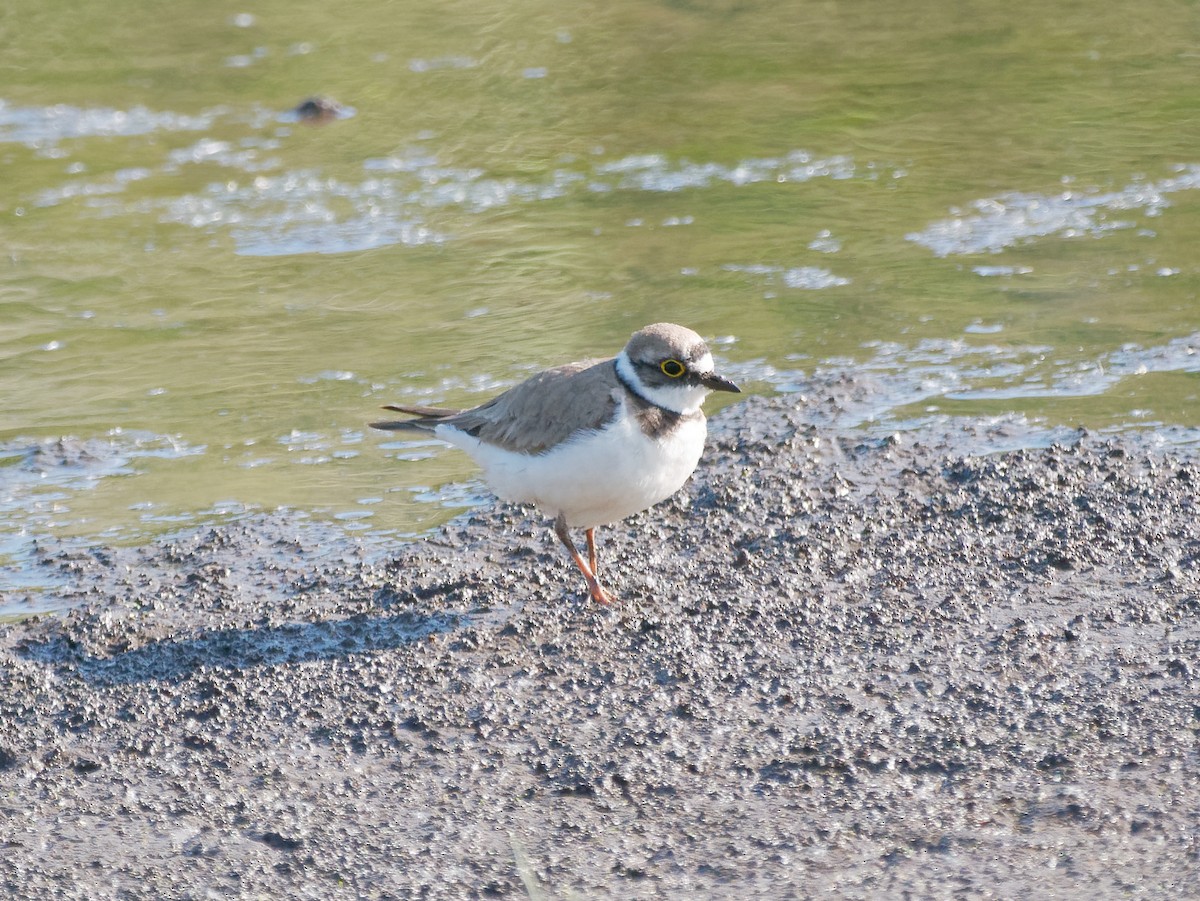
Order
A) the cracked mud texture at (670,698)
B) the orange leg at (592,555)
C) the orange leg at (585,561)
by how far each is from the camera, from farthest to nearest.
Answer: the orange leg at (592,555)
the orange leg at (585,561)
the cracked mud texture at (670,698)

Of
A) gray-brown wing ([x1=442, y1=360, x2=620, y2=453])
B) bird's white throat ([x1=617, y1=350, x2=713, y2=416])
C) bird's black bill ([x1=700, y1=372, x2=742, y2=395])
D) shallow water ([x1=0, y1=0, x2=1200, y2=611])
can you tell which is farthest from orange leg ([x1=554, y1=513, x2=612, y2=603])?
shallow water ([x1=0, y1=0, x2=1200, y2=611])

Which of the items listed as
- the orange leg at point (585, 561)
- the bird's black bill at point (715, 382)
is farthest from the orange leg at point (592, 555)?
the bird's black bill at point (715, 382)

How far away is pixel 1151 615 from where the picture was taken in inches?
194

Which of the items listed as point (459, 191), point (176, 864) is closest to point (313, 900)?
point (176, 864)

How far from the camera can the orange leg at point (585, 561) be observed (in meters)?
5.38

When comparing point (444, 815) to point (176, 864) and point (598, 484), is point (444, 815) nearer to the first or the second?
point (176, 864)

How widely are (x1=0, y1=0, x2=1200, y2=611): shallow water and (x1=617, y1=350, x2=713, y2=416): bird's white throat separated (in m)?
1.24

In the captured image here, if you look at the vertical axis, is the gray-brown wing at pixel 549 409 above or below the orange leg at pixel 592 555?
above

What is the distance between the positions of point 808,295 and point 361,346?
2.40 m

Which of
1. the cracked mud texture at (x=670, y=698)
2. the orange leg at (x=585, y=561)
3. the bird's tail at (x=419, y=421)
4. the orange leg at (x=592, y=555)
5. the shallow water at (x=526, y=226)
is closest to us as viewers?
the cracked mud texture at (x=670, y=698)

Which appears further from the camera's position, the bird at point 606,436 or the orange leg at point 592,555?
the orange leg at point 592,555

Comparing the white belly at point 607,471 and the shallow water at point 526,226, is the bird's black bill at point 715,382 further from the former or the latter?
the shallow water at point 526,226

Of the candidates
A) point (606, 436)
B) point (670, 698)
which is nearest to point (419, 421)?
point (606, 436)

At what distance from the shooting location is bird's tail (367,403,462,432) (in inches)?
240
